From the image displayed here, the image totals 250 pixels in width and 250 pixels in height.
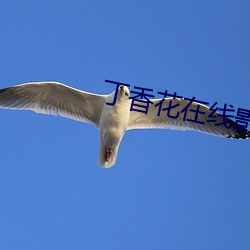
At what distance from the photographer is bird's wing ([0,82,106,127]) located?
28.3 feet

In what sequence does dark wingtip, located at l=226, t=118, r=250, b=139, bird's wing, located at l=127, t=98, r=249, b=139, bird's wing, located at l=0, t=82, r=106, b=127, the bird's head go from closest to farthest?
the bird's head
bird's wing, located at l=0, t=82, r=106, b=127
bird's wing, located at l=127, t=98, r=249, b=139
dark wingtip, located at l=226, t=118, r=250, b=139

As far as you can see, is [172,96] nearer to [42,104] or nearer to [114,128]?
[114,128]

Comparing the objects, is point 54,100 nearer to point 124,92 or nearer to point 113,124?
point 113,124

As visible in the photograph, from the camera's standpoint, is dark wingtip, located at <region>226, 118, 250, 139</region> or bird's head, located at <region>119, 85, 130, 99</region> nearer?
bird's head, located at <region>119, 85, 130, 99</region>

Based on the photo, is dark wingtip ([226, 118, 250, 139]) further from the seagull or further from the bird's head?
the bird's head

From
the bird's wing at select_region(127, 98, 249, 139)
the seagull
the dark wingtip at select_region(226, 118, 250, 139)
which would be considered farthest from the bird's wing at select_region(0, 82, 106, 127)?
the dark wingtip at select_region(226, 118, 250, 139)

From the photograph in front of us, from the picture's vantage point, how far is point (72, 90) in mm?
8625

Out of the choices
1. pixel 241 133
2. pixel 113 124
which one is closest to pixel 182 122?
pixel 241 133

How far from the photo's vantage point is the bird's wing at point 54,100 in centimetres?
863

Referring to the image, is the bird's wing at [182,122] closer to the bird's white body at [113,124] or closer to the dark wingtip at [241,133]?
the dark wingtip at [241,133]

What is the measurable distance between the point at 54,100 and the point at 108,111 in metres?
0.91

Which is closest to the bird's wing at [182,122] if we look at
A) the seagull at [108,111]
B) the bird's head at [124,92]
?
the seagull at [108,111]

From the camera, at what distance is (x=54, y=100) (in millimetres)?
8820

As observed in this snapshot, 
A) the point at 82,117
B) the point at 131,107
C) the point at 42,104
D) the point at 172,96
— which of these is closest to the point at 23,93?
the point at 42,104
